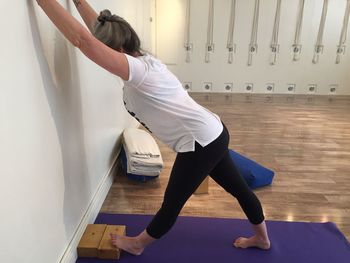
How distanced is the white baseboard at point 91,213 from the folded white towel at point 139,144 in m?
0.19

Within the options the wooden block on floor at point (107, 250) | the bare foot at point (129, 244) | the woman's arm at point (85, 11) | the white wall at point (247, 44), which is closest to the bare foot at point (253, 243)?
the bare foot at point (129, 244)

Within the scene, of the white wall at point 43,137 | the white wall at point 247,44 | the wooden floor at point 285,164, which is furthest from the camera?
the white wall at point 247,44

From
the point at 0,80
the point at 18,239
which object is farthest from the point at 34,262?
the point at 0,80

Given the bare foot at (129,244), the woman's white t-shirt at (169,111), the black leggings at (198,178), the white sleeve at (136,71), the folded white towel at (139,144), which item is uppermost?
the white sleeve at (136,71)

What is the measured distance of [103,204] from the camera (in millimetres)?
2246

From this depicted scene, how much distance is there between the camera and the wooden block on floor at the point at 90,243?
5.64 feet

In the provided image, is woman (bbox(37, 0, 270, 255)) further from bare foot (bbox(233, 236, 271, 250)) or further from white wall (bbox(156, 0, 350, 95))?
A: white wall (bbox(156, 0, 350, 95))

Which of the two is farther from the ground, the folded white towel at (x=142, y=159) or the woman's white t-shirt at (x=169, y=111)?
the woman's white t-shirt at (x=169, y=111)

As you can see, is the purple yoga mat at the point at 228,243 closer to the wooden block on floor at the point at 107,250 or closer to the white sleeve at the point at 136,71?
the wooden block on floor at the point at 107,250

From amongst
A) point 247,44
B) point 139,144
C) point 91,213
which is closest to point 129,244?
point 91,213

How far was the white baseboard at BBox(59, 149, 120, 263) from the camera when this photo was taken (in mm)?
1640

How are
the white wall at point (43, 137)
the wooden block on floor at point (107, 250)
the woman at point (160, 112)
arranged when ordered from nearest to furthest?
the white wall at point (43, 137) → the woman at point (160, 112) → the wooden block on floor at point (107, 250)

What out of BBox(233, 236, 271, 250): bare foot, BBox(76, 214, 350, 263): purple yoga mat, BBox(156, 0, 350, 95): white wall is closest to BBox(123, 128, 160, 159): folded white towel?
BBox(76, 214, 350, 263): purple yoga mat

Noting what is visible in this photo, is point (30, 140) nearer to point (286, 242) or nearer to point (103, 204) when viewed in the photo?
point (103, 204)
